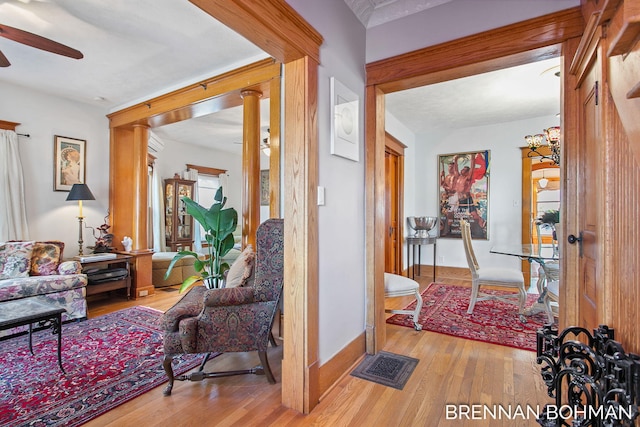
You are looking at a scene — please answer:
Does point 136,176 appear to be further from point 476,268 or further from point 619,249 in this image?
point 619,249

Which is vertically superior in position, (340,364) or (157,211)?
(157,211)

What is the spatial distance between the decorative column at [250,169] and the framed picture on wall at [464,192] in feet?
12.7

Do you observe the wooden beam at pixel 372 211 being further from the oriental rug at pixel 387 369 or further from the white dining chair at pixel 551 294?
the white dining chair at pixel 551 294

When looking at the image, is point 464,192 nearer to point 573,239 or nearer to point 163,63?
point 573,239

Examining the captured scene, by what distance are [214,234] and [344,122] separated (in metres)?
1.73

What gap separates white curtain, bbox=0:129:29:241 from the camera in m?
3.61

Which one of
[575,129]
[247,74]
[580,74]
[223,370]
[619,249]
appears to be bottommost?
[223,370]

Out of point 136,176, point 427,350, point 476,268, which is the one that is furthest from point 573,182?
point 136,176

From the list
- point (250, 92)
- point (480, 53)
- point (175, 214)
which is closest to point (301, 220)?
point (480, 53)

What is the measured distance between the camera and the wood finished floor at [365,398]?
5.49 feet

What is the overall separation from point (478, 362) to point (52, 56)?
15.7ft

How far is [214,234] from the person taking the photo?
9.90ft

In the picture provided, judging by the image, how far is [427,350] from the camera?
99.5 inches

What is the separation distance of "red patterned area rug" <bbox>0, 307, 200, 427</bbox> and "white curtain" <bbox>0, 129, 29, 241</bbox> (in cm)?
156
